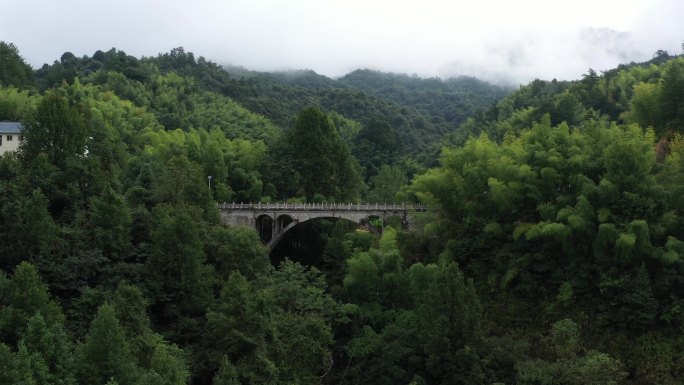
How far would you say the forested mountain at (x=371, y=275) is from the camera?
2392cm

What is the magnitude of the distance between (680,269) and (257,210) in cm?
2182

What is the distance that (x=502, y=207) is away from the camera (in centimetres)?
3078

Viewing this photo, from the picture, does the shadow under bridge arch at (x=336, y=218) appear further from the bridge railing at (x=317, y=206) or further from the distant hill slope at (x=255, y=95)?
the distant hill slope at (x=255, y=95)

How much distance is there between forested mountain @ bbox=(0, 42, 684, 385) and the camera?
23922 millimetres

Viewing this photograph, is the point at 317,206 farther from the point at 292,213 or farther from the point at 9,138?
the point at 9,138

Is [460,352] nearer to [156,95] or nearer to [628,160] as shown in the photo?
[628,160]

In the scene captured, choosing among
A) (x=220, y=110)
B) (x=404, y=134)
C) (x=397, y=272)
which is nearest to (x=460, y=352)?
(x=397, y=272)

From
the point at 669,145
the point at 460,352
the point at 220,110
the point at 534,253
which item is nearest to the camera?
the point at 460,352

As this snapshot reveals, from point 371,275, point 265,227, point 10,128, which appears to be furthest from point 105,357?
point 10,128

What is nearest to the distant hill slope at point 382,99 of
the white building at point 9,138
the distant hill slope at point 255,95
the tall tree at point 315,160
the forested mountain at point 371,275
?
the distant hill slope at point 255,95

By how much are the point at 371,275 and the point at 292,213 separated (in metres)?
10.2

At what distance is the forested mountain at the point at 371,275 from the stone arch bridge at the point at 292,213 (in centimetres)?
120

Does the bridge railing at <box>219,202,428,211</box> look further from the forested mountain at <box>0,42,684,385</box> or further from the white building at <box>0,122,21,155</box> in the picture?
the white building at <box>0,122,21,155</box>

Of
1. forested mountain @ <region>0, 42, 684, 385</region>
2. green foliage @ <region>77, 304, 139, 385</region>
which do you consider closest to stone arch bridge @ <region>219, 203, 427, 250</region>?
forested mountain @ <region>0, 42, 684, 385</region>
